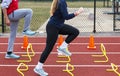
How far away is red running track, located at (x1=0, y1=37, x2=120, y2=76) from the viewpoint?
8258 millimetres

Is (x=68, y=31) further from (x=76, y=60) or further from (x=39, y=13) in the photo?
(x=39, y=13)

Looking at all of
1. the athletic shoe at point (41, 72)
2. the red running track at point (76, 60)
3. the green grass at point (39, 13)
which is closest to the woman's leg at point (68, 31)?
the red running track at point (76, 60)

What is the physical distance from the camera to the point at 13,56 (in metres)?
9.60

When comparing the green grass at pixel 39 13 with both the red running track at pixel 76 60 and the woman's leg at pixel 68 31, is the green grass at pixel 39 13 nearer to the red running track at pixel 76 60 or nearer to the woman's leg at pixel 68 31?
the red running track at pixel 76 60

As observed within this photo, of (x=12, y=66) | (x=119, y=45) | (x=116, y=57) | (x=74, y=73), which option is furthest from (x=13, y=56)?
(x=119, y=45)

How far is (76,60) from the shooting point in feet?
31.4

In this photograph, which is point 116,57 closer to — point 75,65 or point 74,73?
point 75,65

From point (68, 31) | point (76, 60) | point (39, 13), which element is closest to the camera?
point (68, 31)

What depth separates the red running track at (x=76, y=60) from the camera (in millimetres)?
8258

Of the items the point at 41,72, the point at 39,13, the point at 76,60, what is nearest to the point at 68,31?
the point at 41,72

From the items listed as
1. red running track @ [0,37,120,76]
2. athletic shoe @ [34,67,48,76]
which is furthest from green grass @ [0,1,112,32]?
athletic shoe @ [34,67,48,76]

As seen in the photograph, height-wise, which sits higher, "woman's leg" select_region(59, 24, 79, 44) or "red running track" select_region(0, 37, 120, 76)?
"woman's leg" select_region(59, 24, 79, 44)

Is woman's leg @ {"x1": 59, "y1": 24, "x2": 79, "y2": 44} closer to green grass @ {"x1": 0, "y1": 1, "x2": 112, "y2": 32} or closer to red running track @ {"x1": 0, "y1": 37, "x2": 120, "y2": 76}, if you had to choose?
red running track @ {"x1": 0, "y1": 37, "x2": 120, "y2": 76}

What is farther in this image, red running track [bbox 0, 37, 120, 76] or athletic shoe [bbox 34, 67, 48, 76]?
red running track [bbox 0, 37, 120, 76]
